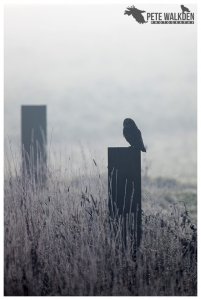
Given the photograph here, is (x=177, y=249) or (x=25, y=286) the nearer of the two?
(x=25, y=286)

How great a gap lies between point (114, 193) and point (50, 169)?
588 mm

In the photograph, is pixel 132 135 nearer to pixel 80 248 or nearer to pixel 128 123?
pixel 128 123

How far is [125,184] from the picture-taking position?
12.9 feet

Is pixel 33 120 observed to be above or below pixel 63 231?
above

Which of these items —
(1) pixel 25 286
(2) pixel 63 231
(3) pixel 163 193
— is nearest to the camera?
(1) pixel 25 286

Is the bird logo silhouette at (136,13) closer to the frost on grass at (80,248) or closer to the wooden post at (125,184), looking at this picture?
the wooden post at (125,184)

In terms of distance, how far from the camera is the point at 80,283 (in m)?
3.75

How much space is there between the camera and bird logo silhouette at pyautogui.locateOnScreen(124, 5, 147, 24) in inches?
168

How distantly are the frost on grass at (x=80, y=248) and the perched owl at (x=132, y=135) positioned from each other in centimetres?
31

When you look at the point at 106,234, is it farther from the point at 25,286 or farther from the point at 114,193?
the point at 25,286

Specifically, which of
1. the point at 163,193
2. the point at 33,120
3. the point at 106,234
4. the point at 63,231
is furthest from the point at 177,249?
the point at 33,120

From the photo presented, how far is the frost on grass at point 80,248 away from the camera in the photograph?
3.77 meters

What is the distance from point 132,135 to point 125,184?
1.07 feet

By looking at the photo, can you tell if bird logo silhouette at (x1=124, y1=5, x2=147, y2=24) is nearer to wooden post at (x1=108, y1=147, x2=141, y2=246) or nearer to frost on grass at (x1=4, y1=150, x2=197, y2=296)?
wooden post at (x1=108, y1=147, x2=141, y2=246)
